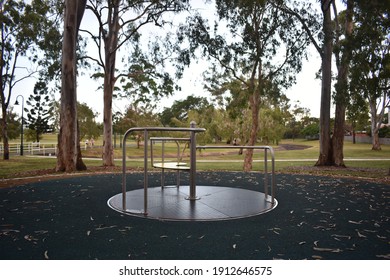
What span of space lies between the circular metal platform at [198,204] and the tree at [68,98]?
4634 mm

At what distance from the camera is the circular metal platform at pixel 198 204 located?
12.2ft

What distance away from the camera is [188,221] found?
137 inches

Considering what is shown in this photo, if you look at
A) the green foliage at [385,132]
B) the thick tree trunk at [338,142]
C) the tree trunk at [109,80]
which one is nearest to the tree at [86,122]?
the tree trunk at [109,80]

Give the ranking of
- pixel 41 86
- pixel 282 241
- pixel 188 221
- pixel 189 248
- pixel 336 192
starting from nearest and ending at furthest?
pixel 189 248 → pixel 282 241 → pixel 188 221 → pixel 336 192 → pixel 41 86

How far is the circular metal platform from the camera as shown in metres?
3.72

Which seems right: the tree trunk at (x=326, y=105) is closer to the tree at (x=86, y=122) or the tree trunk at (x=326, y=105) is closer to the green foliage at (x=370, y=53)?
the green foliage at (x=370, y=53)

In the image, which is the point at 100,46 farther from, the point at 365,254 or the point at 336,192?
the point at 365,254

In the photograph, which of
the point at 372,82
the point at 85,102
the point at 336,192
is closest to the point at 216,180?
the point at 336,192

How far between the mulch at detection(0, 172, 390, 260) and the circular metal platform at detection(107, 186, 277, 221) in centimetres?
16

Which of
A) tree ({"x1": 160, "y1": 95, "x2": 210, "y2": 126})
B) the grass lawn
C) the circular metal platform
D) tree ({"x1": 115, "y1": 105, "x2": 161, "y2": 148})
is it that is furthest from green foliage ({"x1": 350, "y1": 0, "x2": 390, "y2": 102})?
tree ({"x1": 160, "y1": 95, "x2": 210, "y2": 126})

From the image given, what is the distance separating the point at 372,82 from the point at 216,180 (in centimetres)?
554

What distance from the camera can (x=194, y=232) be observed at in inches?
122

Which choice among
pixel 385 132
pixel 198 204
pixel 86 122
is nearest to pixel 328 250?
pixel 198 204

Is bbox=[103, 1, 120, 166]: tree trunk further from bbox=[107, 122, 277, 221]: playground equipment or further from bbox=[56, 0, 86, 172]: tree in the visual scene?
bbox=[107, 122, 277, 221]: playground equipment
